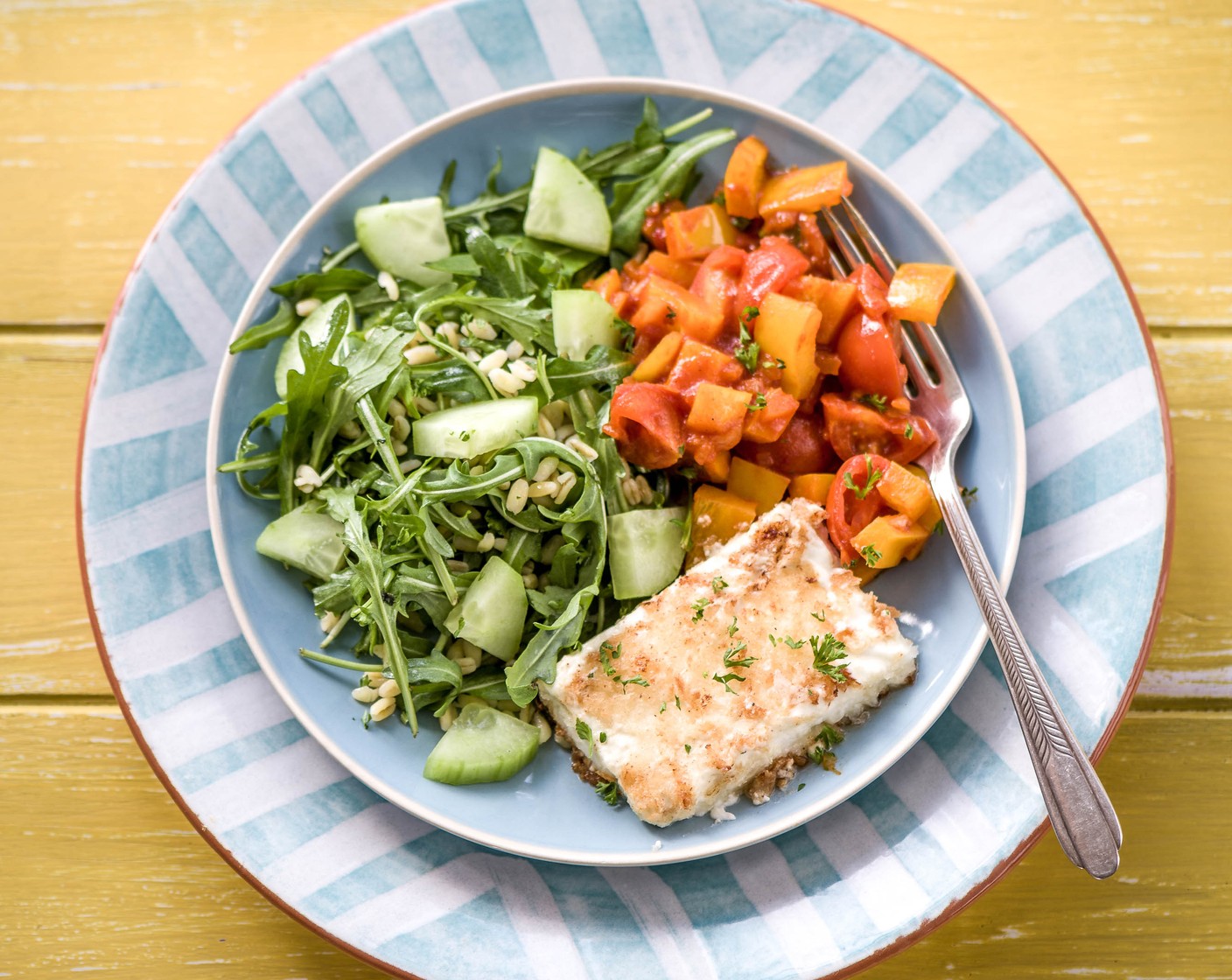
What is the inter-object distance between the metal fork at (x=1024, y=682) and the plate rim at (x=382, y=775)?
0.36 feet

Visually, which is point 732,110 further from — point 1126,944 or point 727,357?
point 1126,944

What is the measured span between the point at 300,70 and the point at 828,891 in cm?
308

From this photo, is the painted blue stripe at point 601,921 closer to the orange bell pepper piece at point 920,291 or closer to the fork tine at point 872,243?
the orange bell pepper piece at point 920,291

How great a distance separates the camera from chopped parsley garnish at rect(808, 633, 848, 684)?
2.43m

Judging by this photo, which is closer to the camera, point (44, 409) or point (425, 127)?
point (425, 127)

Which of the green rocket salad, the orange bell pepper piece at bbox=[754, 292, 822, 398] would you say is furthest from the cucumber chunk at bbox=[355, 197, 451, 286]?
the orange bell pepper piece at bbox=[754, 292, 822, 398]


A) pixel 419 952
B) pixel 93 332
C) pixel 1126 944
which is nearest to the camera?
pixel 419 952

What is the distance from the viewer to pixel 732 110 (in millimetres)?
2693

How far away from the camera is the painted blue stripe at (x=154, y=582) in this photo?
2652 mm

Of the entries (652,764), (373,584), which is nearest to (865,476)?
(652,764)

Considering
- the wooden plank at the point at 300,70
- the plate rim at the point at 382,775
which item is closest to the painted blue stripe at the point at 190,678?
the plate rim at the point at 382,775

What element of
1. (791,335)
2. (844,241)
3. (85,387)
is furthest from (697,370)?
(85,387)

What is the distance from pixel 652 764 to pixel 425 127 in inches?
73.9

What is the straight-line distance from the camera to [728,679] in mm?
2461
